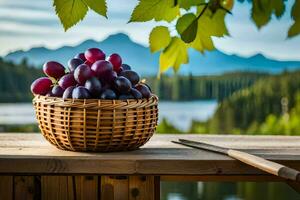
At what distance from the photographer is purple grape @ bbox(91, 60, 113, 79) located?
5.08 feet

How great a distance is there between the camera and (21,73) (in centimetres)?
469

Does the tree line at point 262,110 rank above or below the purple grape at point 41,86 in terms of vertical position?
below

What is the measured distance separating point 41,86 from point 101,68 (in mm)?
192

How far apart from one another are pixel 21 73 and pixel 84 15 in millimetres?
4223

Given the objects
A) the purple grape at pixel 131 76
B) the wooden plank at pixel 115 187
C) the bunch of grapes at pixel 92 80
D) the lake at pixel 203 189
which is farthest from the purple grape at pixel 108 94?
the lake at pixel 203 189

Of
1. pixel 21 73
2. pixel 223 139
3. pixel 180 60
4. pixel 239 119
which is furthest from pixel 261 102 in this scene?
pixel 180 60

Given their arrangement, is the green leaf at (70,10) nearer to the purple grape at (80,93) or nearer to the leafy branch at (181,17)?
the leafy branch at (181,17)

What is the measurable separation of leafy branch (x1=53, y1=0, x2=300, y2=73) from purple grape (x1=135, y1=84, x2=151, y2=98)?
80 centimetres

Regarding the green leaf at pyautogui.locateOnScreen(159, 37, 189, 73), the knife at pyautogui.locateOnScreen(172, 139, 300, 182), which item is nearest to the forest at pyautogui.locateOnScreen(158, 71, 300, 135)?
the knife at pyautogui.locateOnScreen(172, 139, 300, 182)

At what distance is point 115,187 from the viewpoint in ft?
5.22

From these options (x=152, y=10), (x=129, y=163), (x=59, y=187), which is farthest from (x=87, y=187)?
(x=152, y=10)

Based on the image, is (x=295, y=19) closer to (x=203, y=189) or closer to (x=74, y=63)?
(x=74, y=63)

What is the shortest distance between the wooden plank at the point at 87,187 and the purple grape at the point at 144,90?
0.85 ft

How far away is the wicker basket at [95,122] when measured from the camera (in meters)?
1.51
